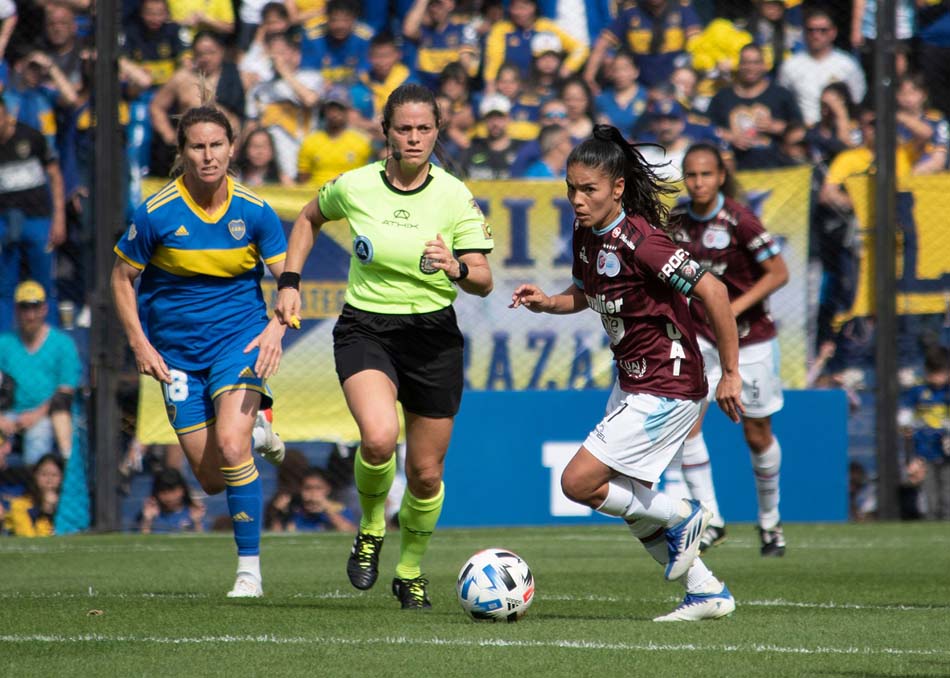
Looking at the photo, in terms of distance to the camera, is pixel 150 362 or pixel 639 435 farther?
pixel 150 362

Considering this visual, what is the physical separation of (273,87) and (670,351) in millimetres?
8355

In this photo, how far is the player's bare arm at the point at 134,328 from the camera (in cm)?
669

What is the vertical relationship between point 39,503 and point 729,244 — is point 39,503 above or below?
below

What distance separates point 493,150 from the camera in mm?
13547

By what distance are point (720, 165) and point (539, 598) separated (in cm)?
Result: 329

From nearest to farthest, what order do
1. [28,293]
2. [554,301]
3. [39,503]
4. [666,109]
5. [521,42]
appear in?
[554,301], [39,503], [28,293], [666,109], [521,42]

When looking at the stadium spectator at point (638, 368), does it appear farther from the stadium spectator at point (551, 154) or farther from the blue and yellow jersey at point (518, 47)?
the blue and yellow jersey at point (518, 47)

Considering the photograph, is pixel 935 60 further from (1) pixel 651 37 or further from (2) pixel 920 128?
(1) pixel 651 37

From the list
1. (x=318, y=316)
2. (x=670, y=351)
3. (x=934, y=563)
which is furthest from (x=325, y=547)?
(x=670, y=351)

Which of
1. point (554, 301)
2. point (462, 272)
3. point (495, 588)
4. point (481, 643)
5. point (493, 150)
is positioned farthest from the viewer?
point (493, 150)

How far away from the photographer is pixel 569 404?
12195 mm

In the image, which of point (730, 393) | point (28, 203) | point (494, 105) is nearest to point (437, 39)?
point (494, 105)

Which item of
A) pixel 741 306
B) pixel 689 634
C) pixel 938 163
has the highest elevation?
pixel 938 163

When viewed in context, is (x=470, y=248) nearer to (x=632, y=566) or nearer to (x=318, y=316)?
(x=632, y=566)
